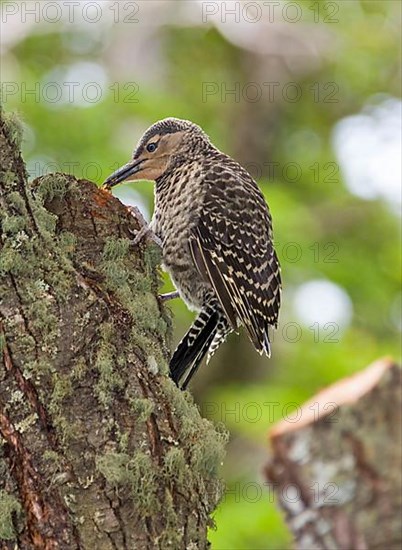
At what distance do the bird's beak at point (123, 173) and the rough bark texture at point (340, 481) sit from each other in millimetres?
1464

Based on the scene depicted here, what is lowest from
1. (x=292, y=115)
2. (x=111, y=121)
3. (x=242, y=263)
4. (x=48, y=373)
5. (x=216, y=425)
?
(x=292, y=115)

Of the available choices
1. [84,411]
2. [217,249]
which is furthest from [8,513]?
[217,249]

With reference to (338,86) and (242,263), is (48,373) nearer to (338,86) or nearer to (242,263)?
(242,263)

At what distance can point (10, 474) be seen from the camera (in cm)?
288

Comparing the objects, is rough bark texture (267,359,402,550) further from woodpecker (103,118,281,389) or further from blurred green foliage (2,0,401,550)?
blurred green foliage (2,0,401,550)

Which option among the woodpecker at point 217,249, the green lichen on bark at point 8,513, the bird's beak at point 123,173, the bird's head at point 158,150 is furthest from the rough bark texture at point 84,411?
the bird's head at point 158,150

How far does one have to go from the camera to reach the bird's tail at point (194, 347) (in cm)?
442

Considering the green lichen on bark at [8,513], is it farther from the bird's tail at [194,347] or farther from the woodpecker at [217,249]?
the woodpecker at [217,249]

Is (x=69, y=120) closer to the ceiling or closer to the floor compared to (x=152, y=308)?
closer to the floor

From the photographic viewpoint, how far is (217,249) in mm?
5148

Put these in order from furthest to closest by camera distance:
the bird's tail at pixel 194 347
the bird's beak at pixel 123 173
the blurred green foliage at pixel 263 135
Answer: the blurred green foliage at pixel 263 135 → the bird's beak at pixel 123 173 → the bird's tail at pixel 194 347

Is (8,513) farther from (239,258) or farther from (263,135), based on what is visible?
(263,135)

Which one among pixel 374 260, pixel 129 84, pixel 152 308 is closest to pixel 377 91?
pixel 374 260

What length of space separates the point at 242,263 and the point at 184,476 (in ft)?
7.58
